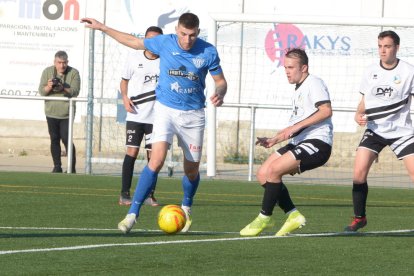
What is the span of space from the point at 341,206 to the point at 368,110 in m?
3.47

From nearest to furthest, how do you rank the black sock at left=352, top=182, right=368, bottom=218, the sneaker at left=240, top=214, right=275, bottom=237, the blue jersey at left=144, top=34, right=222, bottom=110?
the sneaker at left=240, top=214, right=275, bottom=237 < the blue jersey at left=144, top=34, right=222, bottom=110 < the black sock at left=352, top=182, right=368, bottom=218

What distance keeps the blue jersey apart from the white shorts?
0.07m

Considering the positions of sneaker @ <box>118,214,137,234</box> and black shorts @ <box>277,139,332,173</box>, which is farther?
black shorts @ <box>277,139,332,173</box>

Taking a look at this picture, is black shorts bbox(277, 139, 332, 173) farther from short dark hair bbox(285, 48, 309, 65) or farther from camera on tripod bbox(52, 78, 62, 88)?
camera on tripod bbox(52, 78, 62, 88)

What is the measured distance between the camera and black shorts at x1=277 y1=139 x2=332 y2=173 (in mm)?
11469

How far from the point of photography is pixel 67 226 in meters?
11.9

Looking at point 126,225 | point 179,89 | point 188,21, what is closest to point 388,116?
point 179,89

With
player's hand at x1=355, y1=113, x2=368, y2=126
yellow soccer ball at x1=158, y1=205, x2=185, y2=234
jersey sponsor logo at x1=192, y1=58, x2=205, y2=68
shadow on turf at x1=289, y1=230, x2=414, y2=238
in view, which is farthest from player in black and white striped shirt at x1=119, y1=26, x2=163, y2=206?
yellow soccer ball at x1=158, y1=205, x2=185, y2=234

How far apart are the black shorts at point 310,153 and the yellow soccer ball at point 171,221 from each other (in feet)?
4.11

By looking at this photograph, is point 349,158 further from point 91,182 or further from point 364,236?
point 364,236

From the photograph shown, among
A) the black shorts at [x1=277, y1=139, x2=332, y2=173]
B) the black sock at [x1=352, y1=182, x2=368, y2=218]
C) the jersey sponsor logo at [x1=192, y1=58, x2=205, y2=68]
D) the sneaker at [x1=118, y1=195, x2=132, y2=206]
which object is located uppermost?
the jersey sponsor logo at [x1=192, y1=58, x2=205, y2=68]

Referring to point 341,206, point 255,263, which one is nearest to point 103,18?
point 341,206

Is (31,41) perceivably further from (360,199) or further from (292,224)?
(292,224)

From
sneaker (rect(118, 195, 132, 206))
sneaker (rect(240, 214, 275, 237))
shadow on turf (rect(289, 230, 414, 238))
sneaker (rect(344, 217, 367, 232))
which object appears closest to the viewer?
sneaker (rect(240, 214, 275, 237))
